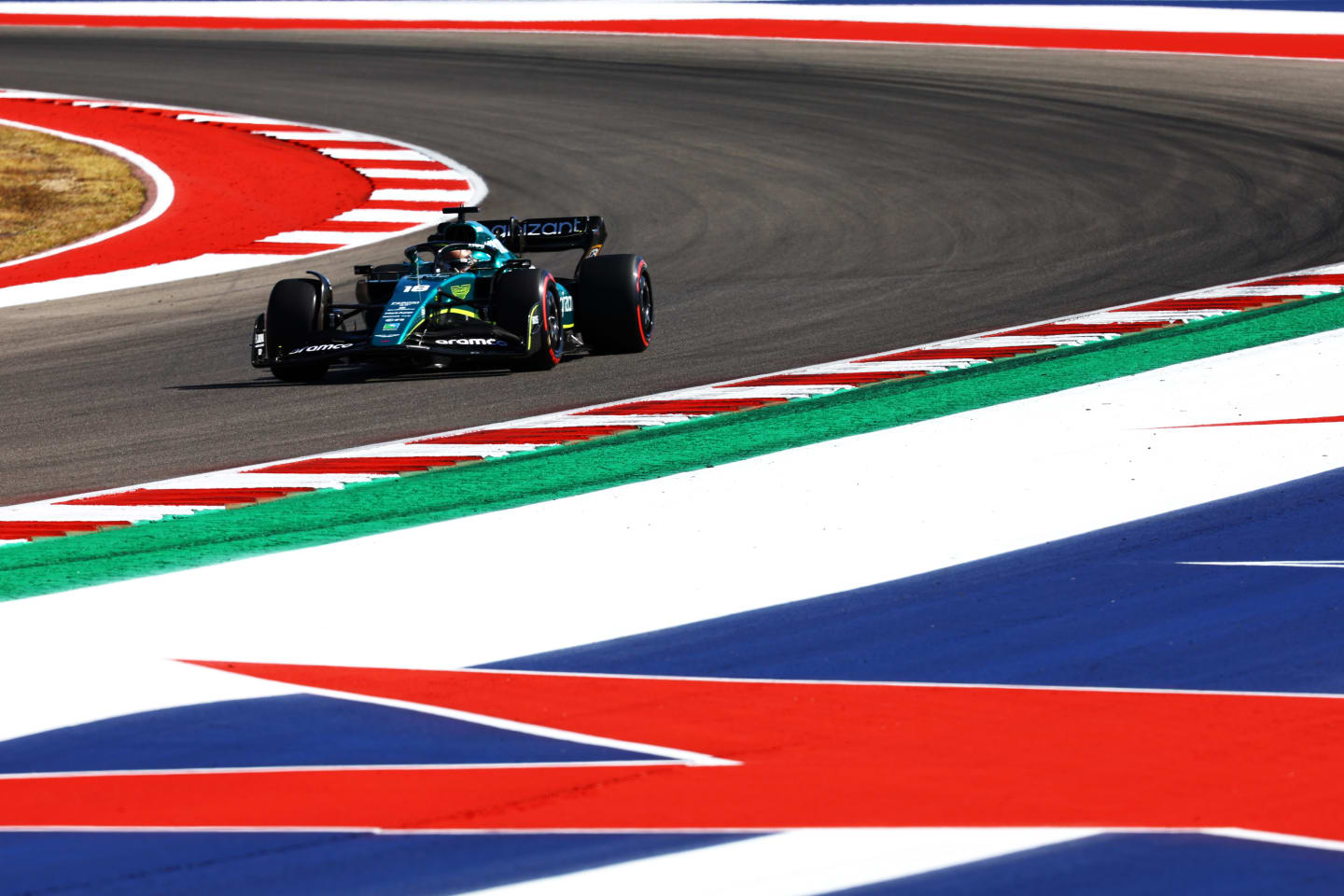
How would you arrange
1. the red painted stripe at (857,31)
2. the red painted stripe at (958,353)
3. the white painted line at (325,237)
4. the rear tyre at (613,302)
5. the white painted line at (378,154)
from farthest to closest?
1. the red painted stripe at (857,31)
2. the white painted line at (378,154)
3. the white painted line at (325,237)
4. the rear tyre at (613,302)
5. the red painted stripe at (958,353)

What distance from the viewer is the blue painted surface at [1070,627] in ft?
18.6

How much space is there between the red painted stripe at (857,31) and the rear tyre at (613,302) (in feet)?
56.1

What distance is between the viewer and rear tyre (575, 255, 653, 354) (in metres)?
12.4

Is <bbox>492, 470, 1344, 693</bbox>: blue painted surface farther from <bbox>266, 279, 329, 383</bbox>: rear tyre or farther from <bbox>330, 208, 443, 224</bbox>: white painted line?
<bbox>330, 208, 443, 224</bbox>: white painted line

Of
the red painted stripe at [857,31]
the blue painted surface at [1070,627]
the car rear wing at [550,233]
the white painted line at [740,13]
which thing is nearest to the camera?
the blue painted surface at [1070,627]

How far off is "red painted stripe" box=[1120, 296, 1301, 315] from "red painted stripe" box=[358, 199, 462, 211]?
24.6 ft

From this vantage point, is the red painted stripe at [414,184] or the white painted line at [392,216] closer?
the white painted line at [392,216]

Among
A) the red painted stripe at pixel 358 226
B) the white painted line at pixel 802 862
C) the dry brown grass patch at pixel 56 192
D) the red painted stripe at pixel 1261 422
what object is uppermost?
the white painted line at pixel 802 862

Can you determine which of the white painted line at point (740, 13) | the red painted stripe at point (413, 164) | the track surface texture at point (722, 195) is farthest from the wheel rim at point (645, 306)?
the white painted line at point (740, 13)

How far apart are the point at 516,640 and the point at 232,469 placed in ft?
12.0

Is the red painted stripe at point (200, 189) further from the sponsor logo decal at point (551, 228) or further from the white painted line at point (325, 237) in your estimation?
the sponsor logo decal at point (551, 228)

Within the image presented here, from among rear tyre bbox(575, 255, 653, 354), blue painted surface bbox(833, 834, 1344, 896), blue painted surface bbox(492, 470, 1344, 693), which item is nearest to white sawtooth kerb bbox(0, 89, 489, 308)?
rear tyre bbox(575, 255, 653, 354)

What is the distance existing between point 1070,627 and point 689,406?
4856mm

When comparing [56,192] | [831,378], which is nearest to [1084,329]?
[831,378]
